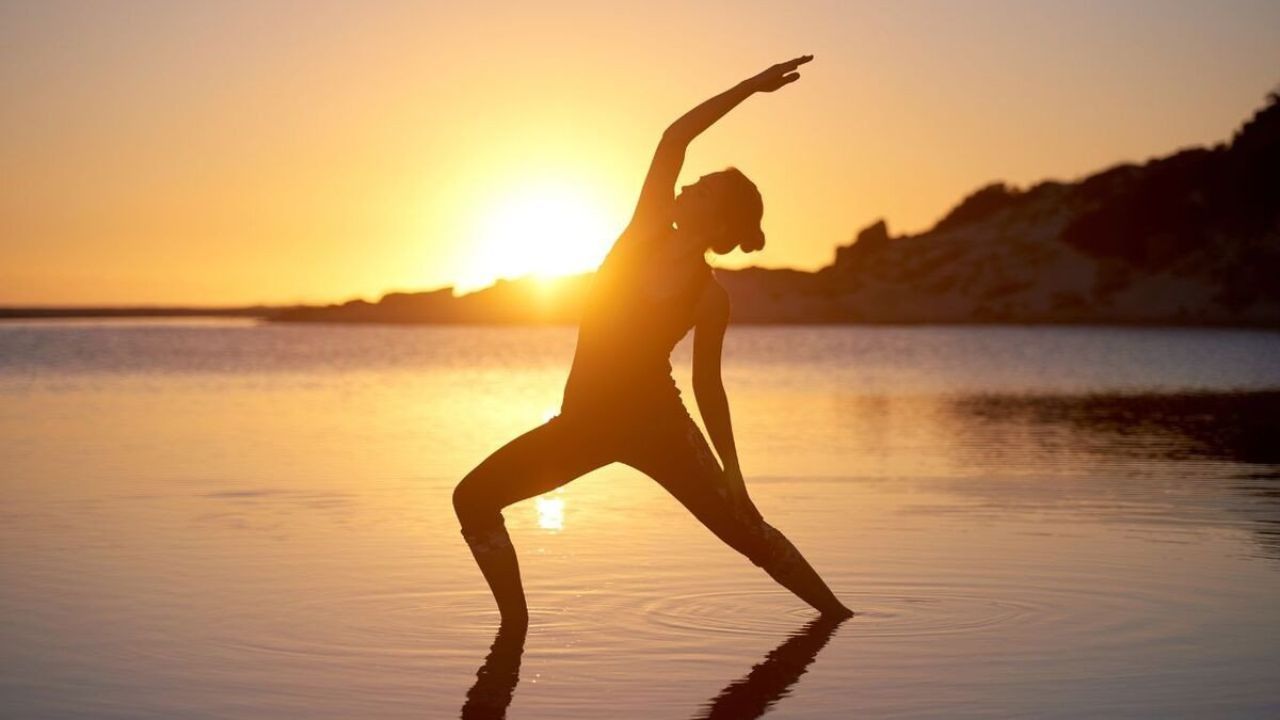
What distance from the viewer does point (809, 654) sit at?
7.96 m

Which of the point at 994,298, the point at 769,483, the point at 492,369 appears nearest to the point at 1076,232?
the point at 994,298

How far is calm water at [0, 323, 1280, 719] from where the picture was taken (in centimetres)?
716

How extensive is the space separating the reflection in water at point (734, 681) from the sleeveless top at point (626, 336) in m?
1.13

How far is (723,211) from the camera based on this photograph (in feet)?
24.7

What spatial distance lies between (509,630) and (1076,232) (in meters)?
146

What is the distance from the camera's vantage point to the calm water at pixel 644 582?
716 centimetres

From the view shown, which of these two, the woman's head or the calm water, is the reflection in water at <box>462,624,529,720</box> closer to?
the calm water

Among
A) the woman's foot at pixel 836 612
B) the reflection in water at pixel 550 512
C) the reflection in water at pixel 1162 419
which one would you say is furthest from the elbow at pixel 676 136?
the reflection in water at pixel 1162 419

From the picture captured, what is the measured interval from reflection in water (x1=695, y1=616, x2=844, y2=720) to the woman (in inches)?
21.0

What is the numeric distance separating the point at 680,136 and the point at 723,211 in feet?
1.18

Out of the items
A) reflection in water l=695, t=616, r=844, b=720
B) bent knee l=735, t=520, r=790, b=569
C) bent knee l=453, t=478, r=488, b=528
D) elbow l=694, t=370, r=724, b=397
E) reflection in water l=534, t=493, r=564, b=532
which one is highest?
elbow l=694, t=370, r=724, b=397

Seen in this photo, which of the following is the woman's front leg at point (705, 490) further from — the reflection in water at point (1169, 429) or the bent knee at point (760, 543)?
the reflection in water at point (1169, 429)

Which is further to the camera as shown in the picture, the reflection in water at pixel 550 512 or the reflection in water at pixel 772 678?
the reflection in water at pixel 550 512

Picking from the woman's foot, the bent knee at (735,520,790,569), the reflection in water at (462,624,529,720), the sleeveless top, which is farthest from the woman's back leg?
the woman's foot
